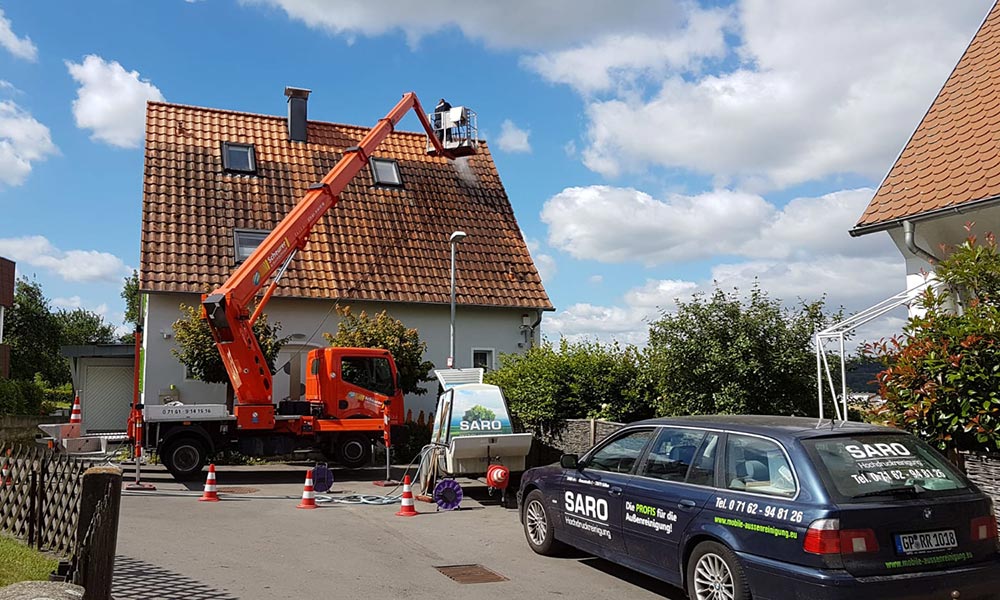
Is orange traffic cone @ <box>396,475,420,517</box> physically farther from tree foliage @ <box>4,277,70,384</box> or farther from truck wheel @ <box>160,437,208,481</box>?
tree foliage @ <box>4,277,70,384</box>

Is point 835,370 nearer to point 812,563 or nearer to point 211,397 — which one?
point 812,563

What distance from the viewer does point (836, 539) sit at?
556 cm

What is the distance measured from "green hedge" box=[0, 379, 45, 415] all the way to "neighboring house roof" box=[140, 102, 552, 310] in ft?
22.9

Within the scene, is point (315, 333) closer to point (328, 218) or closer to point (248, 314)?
point (328, 218)

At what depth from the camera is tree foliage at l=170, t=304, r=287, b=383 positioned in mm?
18219

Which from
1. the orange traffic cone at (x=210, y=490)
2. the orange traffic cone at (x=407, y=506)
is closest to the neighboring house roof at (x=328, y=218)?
the orange traffic cone at (x=210, y=490)

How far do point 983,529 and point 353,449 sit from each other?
43.0ft

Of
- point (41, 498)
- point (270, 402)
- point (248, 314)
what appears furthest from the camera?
point (270, 402)

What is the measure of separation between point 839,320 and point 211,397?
14919mm

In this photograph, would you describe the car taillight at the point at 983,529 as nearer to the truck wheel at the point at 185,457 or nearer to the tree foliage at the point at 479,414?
the tree foliage at the point at 479,414

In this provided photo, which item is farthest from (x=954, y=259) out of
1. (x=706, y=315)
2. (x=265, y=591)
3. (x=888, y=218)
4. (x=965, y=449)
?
(x=265, y=591)

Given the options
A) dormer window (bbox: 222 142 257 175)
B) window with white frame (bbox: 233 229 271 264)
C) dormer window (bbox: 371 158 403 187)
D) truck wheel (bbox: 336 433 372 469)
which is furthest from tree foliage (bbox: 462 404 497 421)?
dormer window (bbox: 371 158 403 187)

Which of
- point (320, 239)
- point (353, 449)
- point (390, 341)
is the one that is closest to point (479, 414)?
point (353, 449)

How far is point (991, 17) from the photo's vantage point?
46.6ft
